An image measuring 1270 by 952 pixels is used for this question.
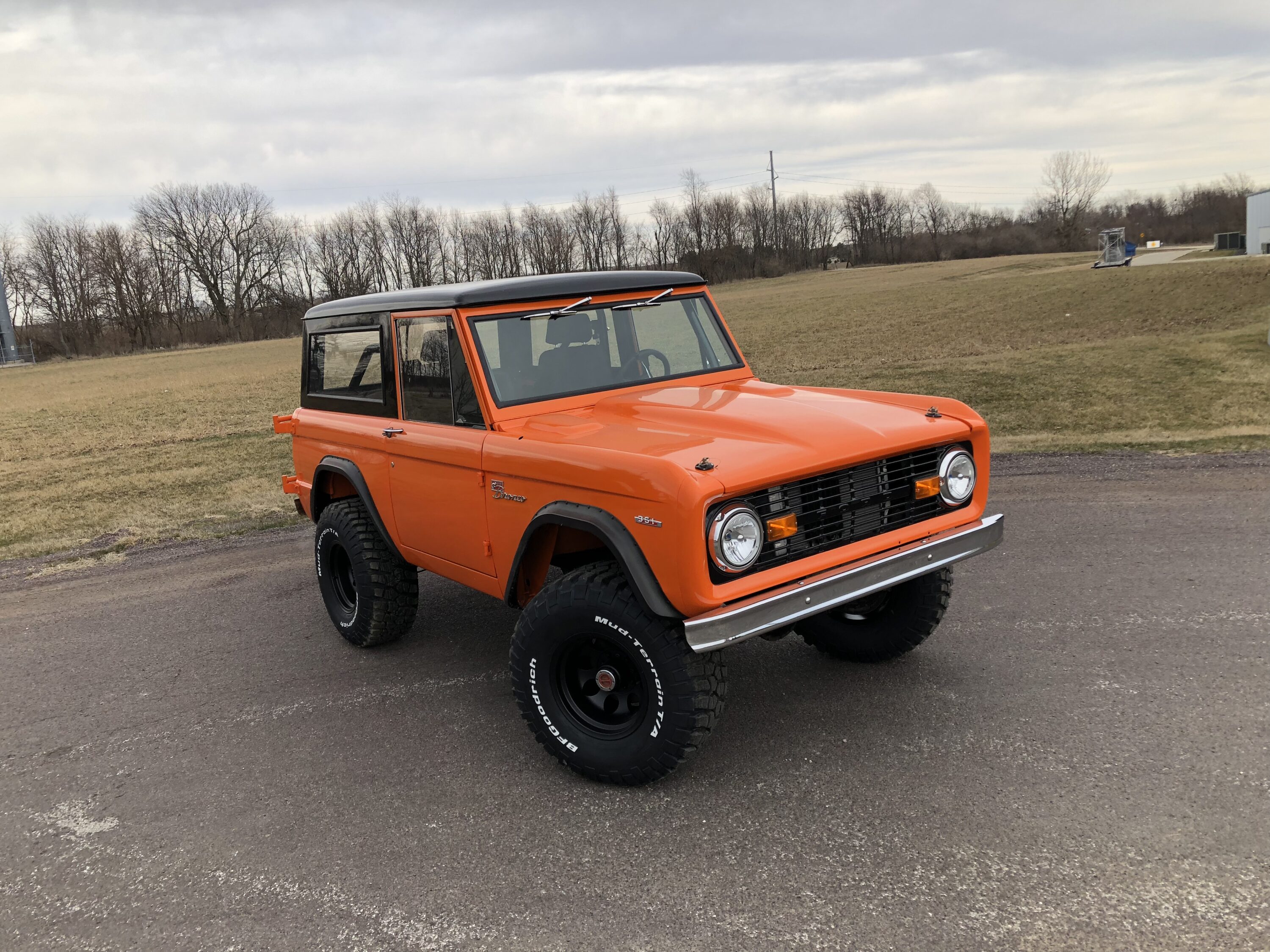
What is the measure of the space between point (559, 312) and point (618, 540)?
5.38 ft

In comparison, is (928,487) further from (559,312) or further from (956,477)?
(559,312)

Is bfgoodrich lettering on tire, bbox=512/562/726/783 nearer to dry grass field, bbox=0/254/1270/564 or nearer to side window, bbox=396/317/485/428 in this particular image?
side window, bbox=396/317/485/428

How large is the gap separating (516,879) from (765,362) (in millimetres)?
22094

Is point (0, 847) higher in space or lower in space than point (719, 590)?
lower

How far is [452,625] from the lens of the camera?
5.69 metres

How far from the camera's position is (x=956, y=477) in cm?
410

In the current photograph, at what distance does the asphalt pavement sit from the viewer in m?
2.88

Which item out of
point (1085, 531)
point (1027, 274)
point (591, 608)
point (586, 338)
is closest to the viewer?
point (591, 608)

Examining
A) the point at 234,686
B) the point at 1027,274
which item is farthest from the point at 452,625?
the point at 1027,274

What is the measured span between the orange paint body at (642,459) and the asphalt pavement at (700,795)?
0.82 meters

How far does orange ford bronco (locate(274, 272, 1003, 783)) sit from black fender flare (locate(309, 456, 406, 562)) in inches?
0.7

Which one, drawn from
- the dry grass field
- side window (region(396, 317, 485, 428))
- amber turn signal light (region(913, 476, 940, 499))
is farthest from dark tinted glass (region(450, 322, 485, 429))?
the dry grass field

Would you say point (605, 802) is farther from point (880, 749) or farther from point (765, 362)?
point (765, 362)

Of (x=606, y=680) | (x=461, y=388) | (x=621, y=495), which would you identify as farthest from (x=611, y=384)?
(x=606, y=680)
